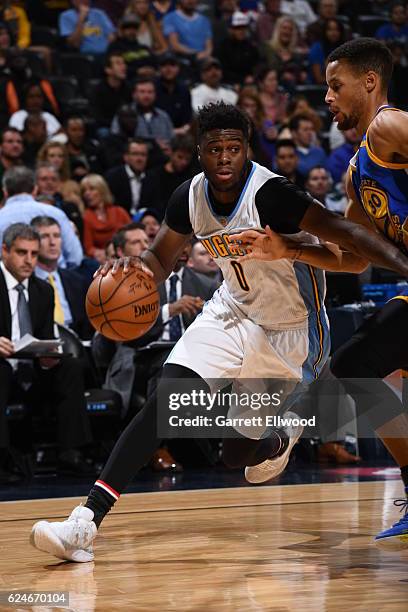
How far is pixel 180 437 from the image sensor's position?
22.3 ft

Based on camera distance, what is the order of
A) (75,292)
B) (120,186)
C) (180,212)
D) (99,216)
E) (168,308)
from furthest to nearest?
(120,186) < (99,216) < (75,292) < (168,308) < (180,212)

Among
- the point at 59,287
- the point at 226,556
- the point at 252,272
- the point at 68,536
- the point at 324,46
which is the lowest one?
the point at 226,556

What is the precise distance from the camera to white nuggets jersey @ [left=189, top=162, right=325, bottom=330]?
13.2 feet

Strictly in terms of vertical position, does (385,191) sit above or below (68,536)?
above

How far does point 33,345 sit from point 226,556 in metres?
2.81

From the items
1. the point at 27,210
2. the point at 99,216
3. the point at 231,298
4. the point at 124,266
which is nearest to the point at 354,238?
the point at 231,298

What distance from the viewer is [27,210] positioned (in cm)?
745

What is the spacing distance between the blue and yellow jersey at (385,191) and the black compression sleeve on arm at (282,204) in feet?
0.75

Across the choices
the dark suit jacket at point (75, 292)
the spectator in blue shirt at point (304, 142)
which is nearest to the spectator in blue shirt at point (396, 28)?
the spectator in blue shirt at point (304, 142)

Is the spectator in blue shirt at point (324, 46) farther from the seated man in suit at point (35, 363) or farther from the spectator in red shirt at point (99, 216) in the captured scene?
the seated man in suit at point (35, 363)

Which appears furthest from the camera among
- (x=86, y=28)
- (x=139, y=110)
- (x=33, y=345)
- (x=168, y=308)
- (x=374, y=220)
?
(x=86, y=28)

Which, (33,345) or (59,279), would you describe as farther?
(59,279)

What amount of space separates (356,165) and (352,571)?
139 cm

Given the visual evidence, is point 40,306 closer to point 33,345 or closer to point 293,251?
point 33,345
